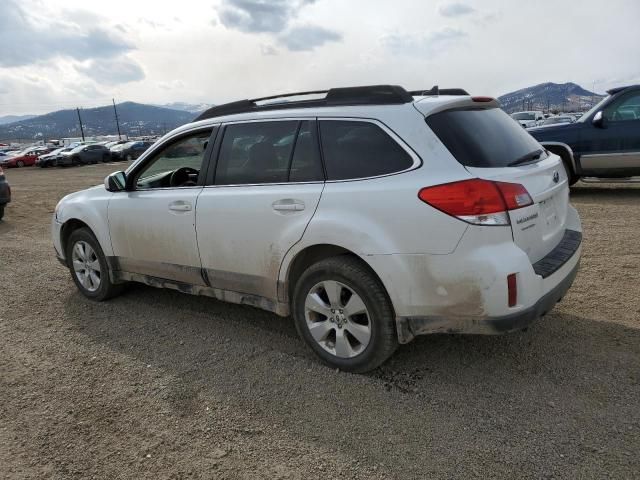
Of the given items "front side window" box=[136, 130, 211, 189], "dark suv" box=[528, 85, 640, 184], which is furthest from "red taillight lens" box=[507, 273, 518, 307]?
"dark suv" box=[528, 85, 640, 184]

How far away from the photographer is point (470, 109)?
3.37m

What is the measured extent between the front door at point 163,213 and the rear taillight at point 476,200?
2.00 meters

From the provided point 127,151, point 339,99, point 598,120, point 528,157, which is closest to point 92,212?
point 339,99

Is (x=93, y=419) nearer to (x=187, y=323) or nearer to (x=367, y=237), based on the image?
(x=187, y=323)

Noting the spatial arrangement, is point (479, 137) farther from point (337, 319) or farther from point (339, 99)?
point (337, 319)

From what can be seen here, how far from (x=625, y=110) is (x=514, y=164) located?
752 centimetres

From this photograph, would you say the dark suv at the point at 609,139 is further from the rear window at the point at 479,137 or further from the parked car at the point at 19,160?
the parked car at the point at 19,160

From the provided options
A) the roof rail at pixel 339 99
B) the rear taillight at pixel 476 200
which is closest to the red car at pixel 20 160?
the roof rail at pixel 339 99

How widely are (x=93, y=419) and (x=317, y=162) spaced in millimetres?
2086

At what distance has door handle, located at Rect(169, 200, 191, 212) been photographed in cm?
404

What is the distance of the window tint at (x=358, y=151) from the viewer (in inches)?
122

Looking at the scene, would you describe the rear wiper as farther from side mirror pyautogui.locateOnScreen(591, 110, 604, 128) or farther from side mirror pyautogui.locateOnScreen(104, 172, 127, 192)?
side mirror pyautogui.locateOnScreen(591, 110, 604, 128)

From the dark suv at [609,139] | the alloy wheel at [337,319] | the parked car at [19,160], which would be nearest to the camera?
the alloy wheel at [337,319]

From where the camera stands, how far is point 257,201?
360 centimetres
